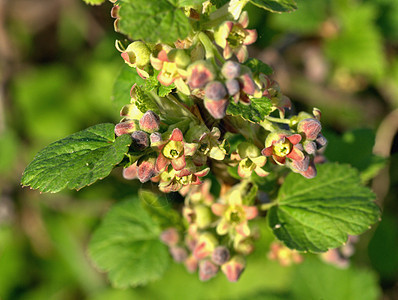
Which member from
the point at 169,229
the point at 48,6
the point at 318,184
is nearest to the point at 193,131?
the point at 318,184

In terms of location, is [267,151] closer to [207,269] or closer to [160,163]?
[160,163]

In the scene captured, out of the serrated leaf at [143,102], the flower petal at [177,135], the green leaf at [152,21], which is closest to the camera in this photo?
the green leaf at [152,21]

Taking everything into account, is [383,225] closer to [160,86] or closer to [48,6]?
[160,86]

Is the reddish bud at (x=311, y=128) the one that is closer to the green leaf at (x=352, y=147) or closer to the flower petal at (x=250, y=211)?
the flower petal at (x=250, y=211)

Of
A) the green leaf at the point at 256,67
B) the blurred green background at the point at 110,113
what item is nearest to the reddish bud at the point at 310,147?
the green leaf at the point at 256,67

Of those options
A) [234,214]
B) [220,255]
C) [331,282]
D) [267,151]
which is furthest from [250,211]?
[331,282]

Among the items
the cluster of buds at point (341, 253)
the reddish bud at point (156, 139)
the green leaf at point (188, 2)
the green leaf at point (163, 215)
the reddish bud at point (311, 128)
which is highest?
the green leaf at point (188, 2)

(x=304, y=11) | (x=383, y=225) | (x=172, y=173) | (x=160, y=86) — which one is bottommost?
(x=383, y=225)

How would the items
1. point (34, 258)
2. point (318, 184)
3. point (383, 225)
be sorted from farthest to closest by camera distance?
point (34, 258), point (383, 225), point (318, 184)
